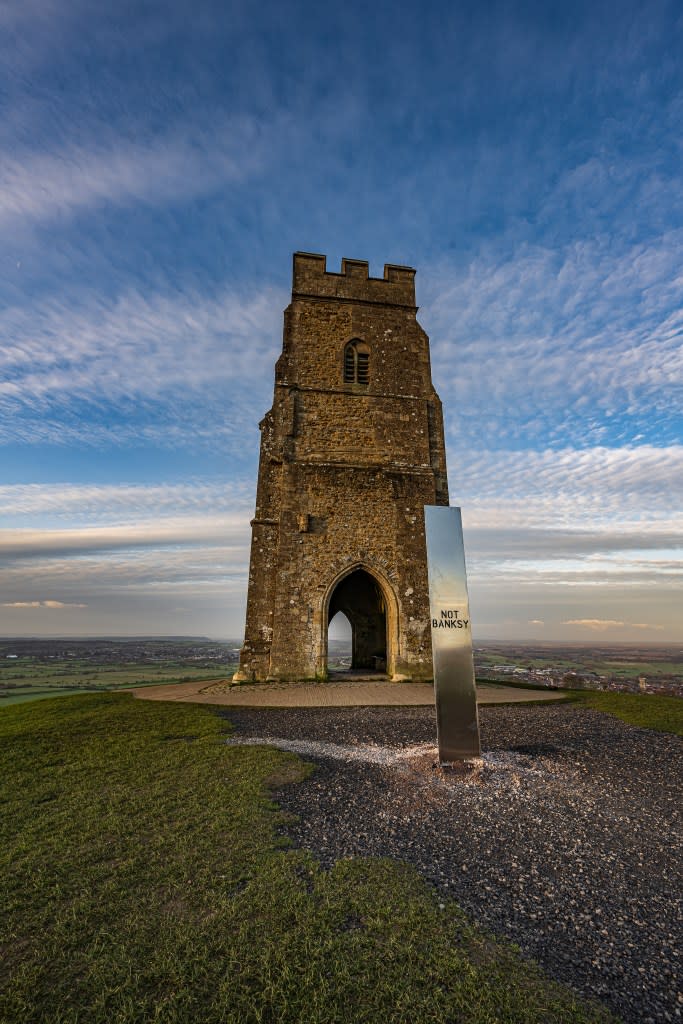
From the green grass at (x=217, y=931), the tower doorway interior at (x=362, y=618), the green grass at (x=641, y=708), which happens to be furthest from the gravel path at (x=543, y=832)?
the tower doorway interior at (x=362, y=618)

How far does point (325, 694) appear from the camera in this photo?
13281mm

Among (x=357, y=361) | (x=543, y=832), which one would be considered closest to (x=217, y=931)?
(x=543, y=832)

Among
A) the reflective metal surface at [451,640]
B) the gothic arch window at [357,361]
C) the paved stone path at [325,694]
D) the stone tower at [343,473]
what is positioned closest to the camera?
the reflective metal surface at [451,640]

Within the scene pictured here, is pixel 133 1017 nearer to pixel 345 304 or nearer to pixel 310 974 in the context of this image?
pixel 310 974

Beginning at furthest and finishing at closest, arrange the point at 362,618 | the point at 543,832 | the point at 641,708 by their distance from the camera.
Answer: the point at 362,618, the point at 641,708, the point at 543,832

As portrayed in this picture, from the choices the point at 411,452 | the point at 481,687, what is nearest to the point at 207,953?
the point at 481,687

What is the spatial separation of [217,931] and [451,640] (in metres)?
4.86

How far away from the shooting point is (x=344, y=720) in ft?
Result: 32.2

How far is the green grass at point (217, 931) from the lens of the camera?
8.13 feet

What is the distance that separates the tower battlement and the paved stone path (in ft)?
50.6

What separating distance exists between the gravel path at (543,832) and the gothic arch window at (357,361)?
14.3 metres

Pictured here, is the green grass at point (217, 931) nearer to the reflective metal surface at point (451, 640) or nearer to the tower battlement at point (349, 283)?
the reflective metal surface at point (451, 640)

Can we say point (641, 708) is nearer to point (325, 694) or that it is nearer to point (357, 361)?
point (325, 694)

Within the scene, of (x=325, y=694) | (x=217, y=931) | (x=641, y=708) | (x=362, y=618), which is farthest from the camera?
(x=362, y=618)
